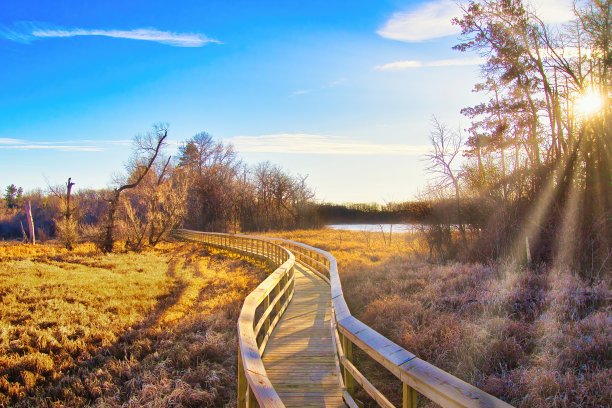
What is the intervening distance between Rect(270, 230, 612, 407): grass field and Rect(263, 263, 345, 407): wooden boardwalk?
980 mm

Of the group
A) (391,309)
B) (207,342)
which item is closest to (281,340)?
(207,342)

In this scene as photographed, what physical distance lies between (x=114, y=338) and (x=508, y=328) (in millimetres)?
7740

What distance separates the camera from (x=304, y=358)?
20.7ft

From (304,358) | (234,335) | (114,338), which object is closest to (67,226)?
(114,338)

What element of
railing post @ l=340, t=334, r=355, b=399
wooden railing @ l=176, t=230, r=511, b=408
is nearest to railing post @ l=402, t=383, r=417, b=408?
wooden railing @ l=176, t=230, r=511, b=408

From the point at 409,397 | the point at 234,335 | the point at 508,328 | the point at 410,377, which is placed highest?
the point at 410,377

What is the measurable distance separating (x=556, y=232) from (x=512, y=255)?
1.36 meters

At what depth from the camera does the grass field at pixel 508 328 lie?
15.1ft

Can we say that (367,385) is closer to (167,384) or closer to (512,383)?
(512,383)

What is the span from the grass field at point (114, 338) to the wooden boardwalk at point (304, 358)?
1.00m

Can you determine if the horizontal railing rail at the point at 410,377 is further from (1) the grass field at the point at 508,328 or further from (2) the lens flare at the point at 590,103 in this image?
(2) the lens flare at the point at 590,103

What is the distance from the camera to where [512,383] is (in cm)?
483

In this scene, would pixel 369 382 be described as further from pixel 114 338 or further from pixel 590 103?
pixel 590 103

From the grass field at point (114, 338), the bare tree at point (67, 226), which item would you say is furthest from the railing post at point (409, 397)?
the bare tree at point (67, 226)
